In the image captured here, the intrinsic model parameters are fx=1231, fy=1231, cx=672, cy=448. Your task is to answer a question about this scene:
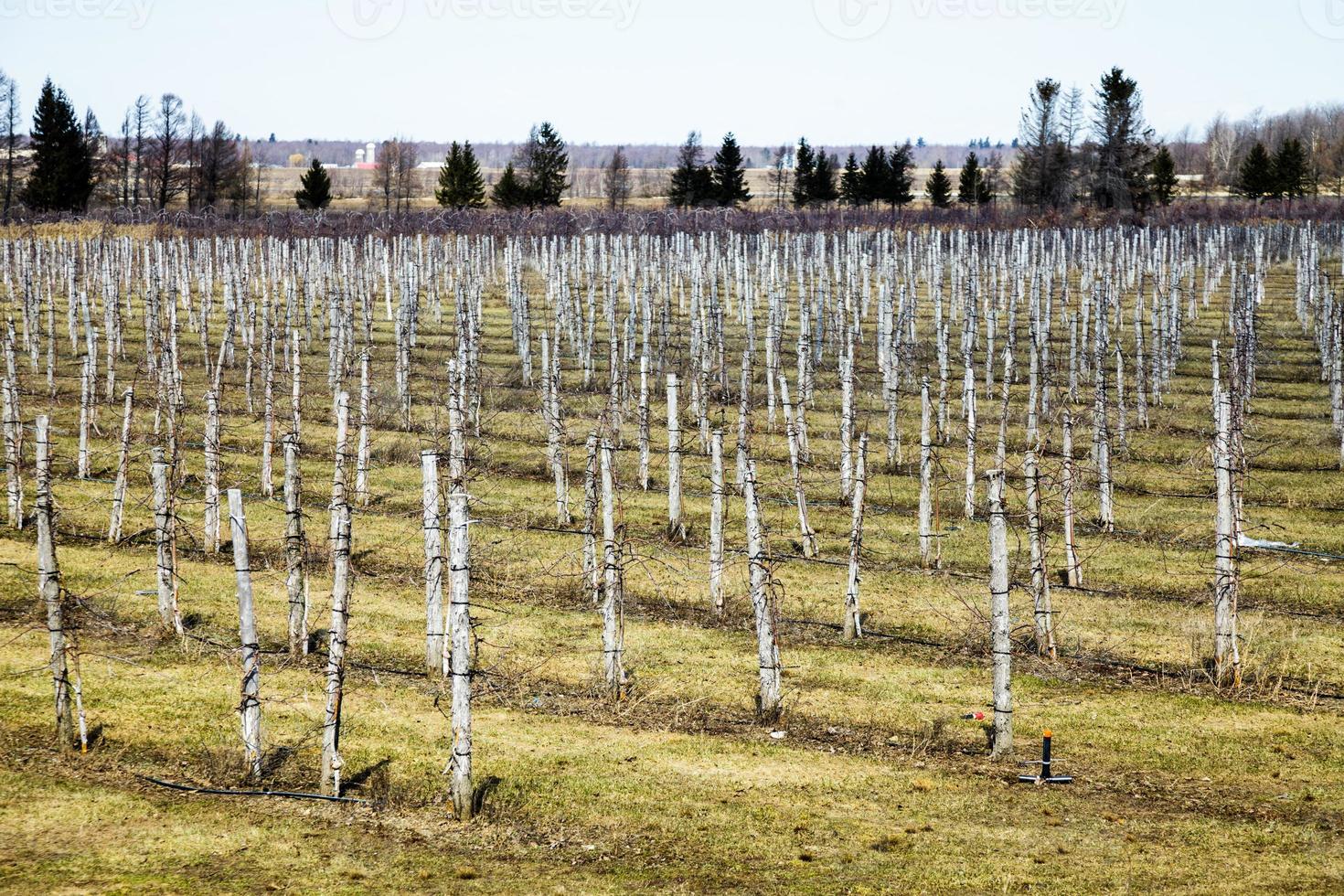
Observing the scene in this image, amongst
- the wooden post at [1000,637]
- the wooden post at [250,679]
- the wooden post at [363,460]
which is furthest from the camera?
the wooden post at [363,460]

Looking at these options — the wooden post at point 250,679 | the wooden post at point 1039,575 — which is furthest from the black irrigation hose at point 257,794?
the wooden post at point 1039,575

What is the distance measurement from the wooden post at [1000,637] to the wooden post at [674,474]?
9.34m

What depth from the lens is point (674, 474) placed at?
23.0 meters

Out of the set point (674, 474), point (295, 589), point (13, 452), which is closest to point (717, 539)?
point (674, 474)

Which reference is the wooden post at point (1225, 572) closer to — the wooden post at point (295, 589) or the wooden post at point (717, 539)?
the wooden post at point (717, 539)

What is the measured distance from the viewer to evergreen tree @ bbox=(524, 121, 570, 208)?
8394 cm

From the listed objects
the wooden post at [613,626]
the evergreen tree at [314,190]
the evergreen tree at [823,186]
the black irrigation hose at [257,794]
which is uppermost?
the evergreen tree at [823,186]

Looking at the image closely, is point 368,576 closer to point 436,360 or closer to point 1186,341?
point 436,360

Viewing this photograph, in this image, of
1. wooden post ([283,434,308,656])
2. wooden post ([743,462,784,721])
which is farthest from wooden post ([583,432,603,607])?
wooden post ([283,434,308,656])

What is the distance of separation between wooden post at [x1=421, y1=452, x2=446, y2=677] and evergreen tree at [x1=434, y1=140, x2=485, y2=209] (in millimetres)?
68643

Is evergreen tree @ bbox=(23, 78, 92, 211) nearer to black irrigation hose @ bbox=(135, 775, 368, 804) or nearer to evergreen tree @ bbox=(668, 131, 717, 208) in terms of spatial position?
evergreen tree @ bbox=(668, 131, 717, 208)

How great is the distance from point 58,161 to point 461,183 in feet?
86.0

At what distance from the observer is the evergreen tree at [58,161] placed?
8050 centimetres

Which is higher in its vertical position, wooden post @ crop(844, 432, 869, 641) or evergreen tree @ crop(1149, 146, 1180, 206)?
evergreen tree @ crop(1149, 146, 1180, 206)
